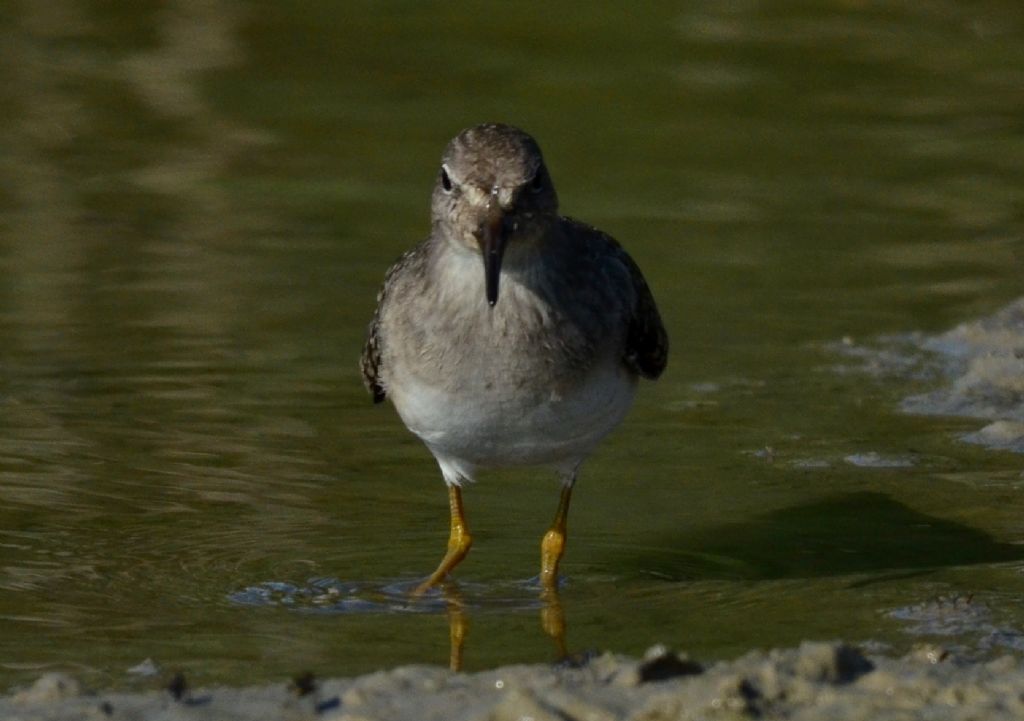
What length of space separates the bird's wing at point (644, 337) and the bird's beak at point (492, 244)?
1.00m

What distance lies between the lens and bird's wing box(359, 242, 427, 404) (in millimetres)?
8562

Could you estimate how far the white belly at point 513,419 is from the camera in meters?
7.95

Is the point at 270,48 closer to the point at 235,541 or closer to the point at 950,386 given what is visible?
the point at 950,386

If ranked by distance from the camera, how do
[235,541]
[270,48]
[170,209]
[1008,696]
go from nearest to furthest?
[1008,696], [235,541], [170,209], [270,48]

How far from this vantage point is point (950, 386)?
11.1m

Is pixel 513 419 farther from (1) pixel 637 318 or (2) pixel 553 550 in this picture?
(1) pixel 637 318

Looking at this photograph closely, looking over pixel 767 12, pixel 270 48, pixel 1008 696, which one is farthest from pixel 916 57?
pixel 1008 696

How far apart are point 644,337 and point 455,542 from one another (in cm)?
117

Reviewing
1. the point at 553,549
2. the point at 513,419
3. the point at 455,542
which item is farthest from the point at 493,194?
the point at 455,542

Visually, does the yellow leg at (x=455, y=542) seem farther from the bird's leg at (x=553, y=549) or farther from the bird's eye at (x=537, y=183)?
the bird's eye at (x=537, y=183)

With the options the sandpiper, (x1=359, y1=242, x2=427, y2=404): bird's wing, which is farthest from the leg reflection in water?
(x1=359, y1=242, x2=427, y2=404): bird's wing

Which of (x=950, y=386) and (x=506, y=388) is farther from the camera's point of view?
(x=950, y=386)

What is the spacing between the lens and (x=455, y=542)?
8.73 meters

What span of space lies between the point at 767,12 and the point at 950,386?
10855 mm
